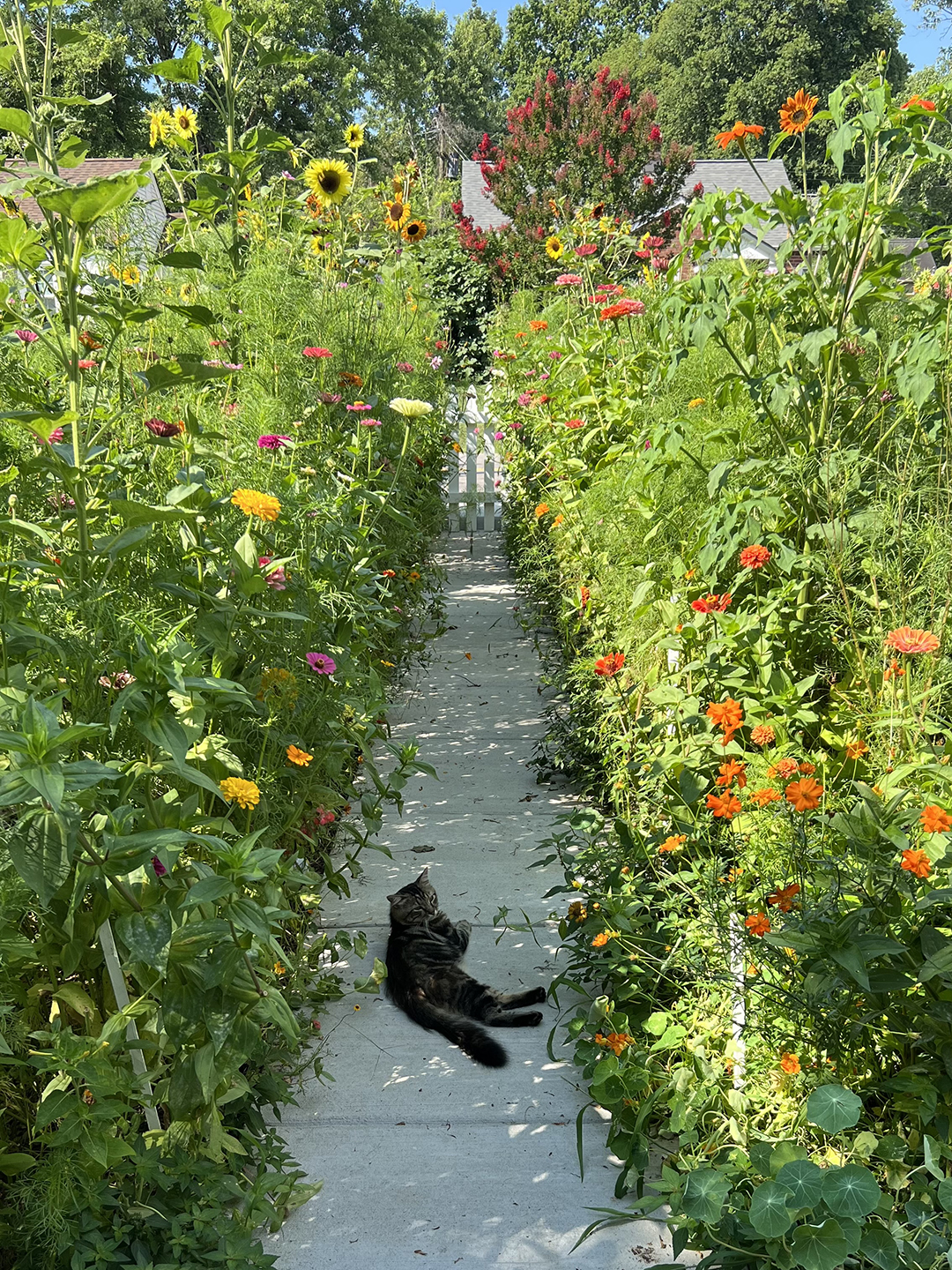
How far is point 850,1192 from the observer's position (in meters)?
1.44

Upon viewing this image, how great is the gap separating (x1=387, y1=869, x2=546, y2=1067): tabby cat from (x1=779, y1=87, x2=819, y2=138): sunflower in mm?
2462

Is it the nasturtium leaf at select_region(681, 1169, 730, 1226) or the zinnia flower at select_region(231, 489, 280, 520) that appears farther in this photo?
the zinnia flower at select_region(231, 489, 280, 520)

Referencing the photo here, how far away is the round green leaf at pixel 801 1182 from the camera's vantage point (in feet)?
4.75

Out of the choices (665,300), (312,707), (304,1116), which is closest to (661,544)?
(665,300)

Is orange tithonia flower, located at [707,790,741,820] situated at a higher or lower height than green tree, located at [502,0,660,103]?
lower

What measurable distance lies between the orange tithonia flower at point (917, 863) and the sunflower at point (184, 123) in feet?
12.2

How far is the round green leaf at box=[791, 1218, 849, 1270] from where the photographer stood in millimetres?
1410

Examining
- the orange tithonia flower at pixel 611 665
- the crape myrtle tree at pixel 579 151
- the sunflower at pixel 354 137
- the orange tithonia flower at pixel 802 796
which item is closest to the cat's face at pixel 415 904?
the orange tithonia flower at pixel 611 665

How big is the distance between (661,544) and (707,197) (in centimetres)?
106

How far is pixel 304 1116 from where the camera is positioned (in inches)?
86.9

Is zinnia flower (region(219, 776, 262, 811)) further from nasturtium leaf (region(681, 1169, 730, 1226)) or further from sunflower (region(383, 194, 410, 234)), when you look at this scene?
sunflower (region(383, 194, 410, 234))

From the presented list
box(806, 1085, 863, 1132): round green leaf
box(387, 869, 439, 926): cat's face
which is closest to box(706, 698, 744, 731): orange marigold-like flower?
box(806, 1085, 863, 1132): round green leaf

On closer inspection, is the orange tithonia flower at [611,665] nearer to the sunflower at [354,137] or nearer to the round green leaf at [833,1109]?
the round green leaf at [833,1109]

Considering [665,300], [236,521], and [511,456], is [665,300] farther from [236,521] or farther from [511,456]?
[511,456]
